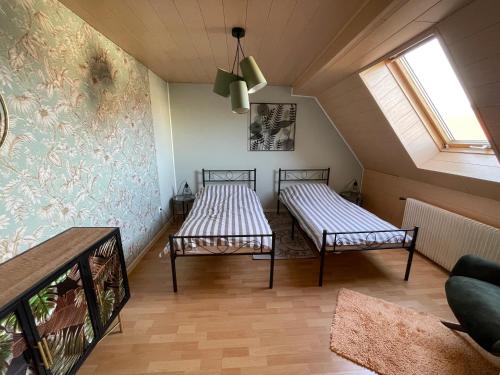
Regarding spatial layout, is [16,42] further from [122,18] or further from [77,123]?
[122,18]

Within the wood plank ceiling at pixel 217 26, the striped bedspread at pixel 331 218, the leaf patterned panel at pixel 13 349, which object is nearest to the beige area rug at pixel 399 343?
the striped bedspread at pixel 331 218

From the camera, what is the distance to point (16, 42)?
1243 millimetres

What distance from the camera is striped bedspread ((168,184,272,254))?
2.19 meters

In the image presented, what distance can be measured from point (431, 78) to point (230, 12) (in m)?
2.06

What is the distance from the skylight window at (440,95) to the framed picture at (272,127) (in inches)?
71.8

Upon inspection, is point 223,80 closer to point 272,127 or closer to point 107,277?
point 107,277

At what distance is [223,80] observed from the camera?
189cm

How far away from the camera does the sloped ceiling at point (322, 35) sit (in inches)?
54.7

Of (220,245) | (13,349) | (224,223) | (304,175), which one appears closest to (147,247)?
(224,223)

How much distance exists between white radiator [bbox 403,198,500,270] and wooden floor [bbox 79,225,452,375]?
8.1 inches

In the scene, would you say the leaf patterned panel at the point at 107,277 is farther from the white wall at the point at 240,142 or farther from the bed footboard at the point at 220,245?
the white wall at the point at 240,142

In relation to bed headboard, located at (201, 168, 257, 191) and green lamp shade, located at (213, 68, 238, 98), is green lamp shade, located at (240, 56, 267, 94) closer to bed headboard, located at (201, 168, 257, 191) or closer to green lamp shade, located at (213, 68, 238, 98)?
green lamp shade, located at (213, 68, 238, 98)

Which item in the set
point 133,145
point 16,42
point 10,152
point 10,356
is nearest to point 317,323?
point 10,356

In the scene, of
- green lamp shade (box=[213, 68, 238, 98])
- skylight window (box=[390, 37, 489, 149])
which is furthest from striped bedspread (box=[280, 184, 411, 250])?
green lamp shade (box=[213, 68, 238, 98])
